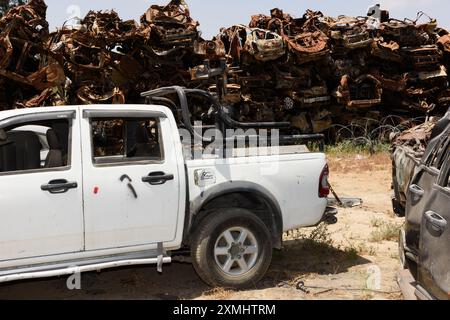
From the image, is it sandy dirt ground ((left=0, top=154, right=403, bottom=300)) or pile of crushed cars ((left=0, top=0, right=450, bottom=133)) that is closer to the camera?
sandy dirt ground ((left=0, top=154, right=403, bottom=300))

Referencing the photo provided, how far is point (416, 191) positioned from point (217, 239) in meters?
1.96

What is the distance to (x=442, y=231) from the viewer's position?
3.56 m

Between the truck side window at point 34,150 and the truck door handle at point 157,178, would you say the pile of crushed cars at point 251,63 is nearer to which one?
the truck side window at point 34,150

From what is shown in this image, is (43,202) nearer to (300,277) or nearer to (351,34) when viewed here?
(300,277)

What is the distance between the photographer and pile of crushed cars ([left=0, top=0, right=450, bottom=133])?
13.6 metres

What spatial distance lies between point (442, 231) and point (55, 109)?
138 inches

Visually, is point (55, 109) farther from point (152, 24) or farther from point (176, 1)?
point (176, 1)

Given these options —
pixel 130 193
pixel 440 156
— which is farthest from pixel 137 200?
pixel 440 156

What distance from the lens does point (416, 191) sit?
174 inches

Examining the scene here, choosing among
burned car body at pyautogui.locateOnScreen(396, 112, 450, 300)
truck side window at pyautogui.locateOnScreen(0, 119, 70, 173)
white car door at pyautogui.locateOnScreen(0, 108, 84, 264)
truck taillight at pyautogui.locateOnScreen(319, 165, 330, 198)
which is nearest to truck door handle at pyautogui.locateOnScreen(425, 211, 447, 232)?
burned car body at pyautogui.locateOnScreen(396, 112, 450, 300)

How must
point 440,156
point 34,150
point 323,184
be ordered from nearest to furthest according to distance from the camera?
point 440,156
point 34,150
point 323,184

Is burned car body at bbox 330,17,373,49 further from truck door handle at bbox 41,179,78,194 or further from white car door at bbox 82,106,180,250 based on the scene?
truck door handle at bbox 41,179,78,194

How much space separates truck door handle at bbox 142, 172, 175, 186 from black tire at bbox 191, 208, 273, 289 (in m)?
0.61
